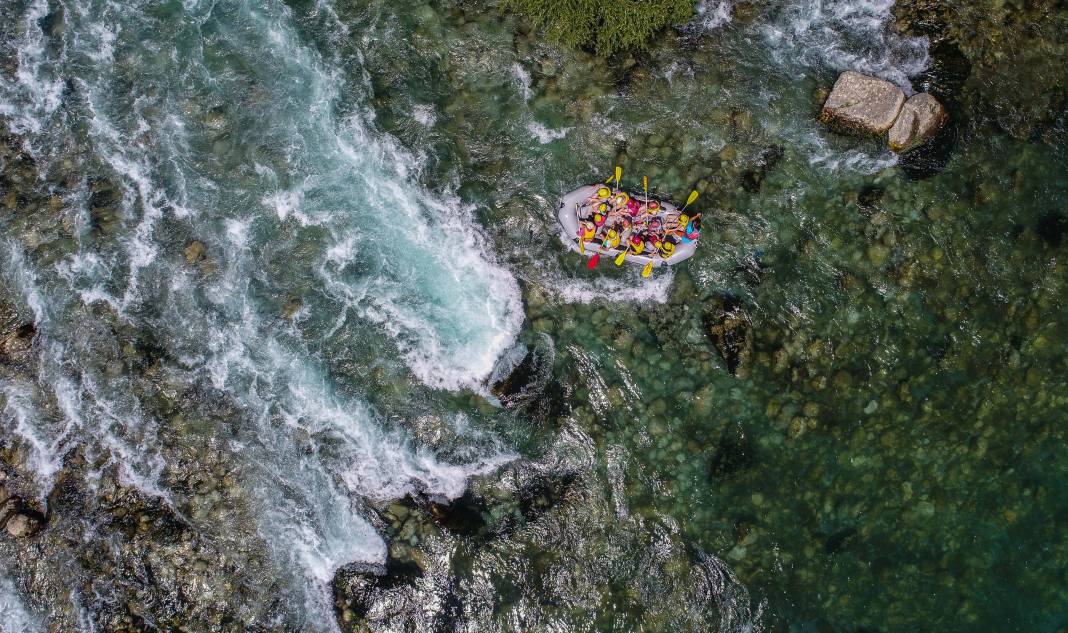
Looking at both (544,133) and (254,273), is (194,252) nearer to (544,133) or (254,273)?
(254,273)

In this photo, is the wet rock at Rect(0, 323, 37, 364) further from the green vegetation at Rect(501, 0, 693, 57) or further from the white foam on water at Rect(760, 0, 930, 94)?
the white foam on water at Rect(760, 0, 930, 94)

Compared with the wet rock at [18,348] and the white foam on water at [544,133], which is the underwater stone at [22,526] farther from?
the white foam on water at [544,133]

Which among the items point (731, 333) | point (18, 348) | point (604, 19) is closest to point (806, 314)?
point (731, 333)

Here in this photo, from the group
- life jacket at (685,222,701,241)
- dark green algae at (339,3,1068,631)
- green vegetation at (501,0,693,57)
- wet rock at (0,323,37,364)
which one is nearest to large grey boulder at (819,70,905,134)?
dark green algae at (339,3,1068,631)

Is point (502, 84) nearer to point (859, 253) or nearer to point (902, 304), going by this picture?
point (859, 253)

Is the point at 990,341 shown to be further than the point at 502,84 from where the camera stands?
No

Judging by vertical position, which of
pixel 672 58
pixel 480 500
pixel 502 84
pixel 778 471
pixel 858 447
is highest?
pixel 672 58

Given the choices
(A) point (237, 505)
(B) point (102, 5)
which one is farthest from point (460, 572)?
(B) point (102, 5)
